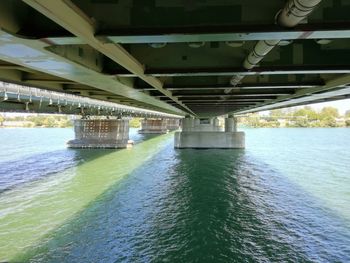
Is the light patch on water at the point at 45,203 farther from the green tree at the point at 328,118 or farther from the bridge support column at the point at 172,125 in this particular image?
the green tree at the point at 328,118

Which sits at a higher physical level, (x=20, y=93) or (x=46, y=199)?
(x=20, y=93)

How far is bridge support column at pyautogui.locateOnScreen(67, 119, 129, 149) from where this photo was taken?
216ft

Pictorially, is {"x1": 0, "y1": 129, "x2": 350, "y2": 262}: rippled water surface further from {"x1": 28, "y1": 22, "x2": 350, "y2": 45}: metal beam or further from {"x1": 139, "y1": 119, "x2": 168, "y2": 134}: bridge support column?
{"x1": 139, "y1": 119, "x2": 168, "y2": 134}: bridge support column

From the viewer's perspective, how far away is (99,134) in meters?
67.6

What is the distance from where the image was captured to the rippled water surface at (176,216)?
1351 cm

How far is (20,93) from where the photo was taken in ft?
80.5

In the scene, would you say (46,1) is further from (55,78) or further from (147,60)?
(55,78)

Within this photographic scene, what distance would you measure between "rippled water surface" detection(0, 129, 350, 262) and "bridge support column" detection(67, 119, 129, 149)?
31.1 metres

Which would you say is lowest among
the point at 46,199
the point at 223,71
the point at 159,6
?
the point at 46,199

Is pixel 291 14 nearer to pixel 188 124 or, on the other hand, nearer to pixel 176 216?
pixel 176 216

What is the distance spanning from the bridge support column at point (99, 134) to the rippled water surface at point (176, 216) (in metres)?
31.1

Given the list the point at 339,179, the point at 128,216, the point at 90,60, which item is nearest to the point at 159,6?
the point at 90,60

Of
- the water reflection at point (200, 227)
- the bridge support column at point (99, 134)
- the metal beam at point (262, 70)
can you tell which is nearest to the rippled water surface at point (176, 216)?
the water reflection at point (200, 227)

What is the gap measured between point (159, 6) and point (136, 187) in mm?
22186
